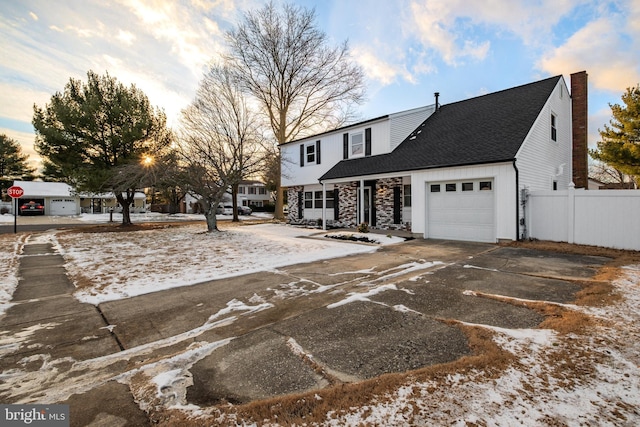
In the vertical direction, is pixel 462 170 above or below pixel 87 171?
below

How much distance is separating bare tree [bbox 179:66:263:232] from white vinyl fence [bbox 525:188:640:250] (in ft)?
40.1

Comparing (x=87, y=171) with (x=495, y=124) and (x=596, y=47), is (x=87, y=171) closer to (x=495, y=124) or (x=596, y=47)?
(x=495, y=124)

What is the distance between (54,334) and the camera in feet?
11.4

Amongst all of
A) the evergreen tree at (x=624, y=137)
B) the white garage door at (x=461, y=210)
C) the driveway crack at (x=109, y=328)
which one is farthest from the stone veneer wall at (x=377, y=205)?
the driveway crack at (x=109, y=328)

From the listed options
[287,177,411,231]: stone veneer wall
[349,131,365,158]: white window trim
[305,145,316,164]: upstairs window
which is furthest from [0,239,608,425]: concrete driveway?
[305,145,316,164]: upstairs window

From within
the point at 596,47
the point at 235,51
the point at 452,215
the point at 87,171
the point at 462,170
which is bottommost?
the point at 452,215

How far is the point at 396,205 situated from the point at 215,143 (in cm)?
993

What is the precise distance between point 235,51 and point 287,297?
2394 cm

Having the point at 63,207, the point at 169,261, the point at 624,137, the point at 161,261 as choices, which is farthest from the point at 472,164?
the point at 63,207

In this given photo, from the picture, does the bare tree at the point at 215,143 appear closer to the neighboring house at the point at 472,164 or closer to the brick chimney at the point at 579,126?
the neighboring house at the point at 472,164

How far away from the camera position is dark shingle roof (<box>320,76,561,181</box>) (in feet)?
32.7

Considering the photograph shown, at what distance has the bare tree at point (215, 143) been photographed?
13797 mm

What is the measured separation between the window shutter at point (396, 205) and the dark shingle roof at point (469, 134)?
154 cm

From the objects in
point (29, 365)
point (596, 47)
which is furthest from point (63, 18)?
point (596, 47)
